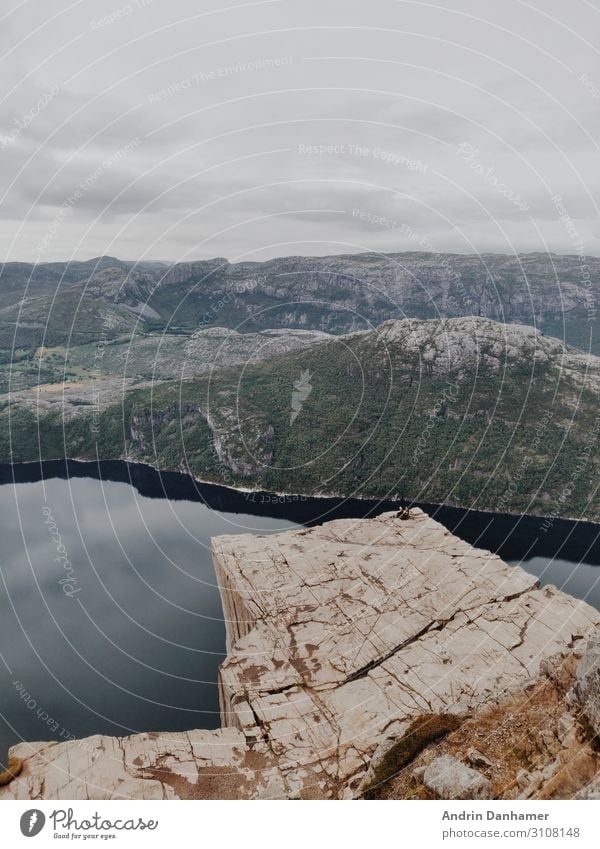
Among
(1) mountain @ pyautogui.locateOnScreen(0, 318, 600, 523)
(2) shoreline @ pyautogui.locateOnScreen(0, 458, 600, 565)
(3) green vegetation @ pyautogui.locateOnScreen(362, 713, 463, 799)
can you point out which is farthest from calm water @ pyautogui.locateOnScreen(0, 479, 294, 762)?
(3) green vegetation @ pyautogui.locateOnScreen(362, 713, 463, 799)

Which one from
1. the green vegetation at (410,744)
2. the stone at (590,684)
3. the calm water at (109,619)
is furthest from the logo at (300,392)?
the stone at (590,684)

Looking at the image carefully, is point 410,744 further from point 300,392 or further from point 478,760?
point 300,392

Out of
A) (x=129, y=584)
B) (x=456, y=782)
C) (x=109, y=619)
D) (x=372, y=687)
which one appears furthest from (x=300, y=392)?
(x=456, y=782)

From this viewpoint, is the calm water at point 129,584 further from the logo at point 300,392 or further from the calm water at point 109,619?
the logo at point 300,392

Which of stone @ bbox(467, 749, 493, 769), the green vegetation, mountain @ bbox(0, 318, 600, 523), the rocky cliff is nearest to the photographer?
stone @ bbox(467, 749, 493, 769)

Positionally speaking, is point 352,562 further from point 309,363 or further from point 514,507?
point 309,363
